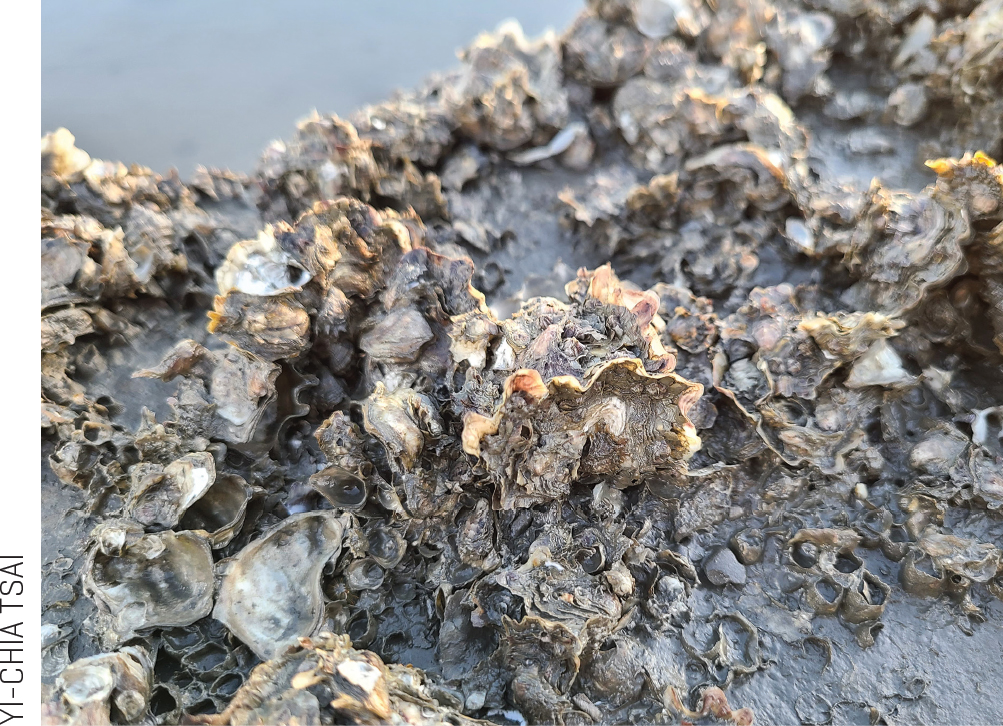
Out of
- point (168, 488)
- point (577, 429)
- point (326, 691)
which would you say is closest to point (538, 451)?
point (577, 429)

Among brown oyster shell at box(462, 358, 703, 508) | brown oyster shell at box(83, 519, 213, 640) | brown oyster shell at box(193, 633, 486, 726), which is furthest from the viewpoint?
brown oyster shell at box(83, 519, 213, 640)

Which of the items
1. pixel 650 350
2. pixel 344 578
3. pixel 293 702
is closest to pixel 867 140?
pixel 650 350

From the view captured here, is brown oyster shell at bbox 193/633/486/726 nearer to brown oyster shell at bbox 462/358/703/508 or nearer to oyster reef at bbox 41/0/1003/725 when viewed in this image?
oyster reef at bbox 41/0/1003/725

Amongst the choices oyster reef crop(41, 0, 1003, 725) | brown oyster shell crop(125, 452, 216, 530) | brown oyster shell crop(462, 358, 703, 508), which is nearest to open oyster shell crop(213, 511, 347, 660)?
oyster reef crop(41, 0, 1003, 725)

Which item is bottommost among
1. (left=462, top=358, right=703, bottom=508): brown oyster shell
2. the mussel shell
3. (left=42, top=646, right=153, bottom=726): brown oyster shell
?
(left=42, top=646, right=153, bottom=726): brown oyster shell

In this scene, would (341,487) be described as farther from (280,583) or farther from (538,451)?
(538,451)

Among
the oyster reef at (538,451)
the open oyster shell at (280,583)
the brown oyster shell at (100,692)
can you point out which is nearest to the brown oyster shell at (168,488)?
the oyster reef at (538,451)

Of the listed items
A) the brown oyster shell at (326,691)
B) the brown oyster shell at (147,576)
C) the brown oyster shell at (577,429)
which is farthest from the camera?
the brown oyster shell at (147,576)

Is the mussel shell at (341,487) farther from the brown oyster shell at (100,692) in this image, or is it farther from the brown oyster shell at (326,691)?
the brown oyster shell at (100,692)
